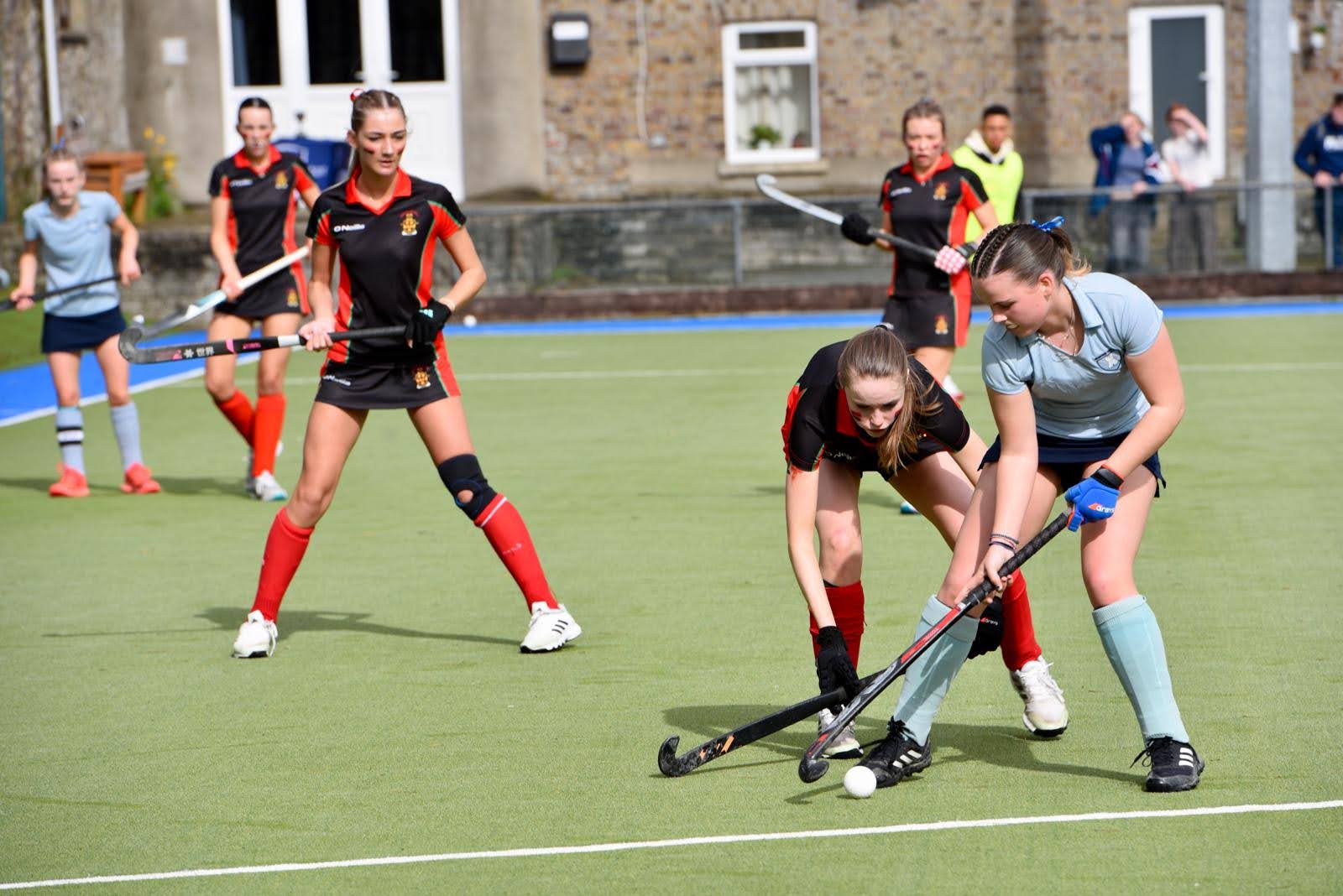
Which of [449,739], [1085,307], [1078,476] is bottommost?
[449,739]

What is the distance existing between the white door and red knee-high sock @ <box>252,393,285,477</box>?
1393 centimetres

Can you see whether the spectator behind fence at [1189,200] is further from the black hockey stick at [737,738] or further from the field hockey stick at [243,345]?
the black hockey stick at [737,738]

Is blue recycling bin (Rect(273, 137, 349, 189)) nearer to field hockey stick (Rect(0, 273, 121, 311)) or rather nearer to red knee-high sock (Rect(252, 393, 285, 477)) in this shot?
field hockey stick (Rect(0, 273, 121, 311))

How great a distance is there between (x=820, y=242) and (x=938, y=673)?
604 inches

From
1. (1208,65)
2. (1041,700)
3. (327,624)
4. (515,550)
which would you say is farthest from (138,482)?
(1208,65)

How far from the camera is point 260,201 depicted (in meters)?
9.54

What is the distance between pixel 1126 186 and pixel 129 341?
13319mm

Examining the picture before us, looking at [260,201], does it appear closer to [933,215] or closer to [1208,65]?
[933,215]

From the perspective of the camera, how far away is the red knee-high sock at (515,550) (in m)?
6.25

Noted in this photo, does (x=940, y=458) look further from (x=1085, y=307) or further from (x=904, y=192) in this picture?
(x=904, y=192)

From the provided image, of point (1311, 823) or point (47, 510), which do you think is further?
point (47, 510)

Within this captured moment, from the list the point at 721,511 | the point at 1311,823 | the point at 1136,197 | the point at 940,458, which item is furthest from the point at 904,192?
the point at 1136,197

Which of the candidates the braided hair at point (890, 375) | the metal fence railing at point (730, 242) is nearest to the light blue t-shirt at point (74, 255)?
the braided hair at point (890, 375)

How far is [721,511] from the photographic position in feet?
28.8
